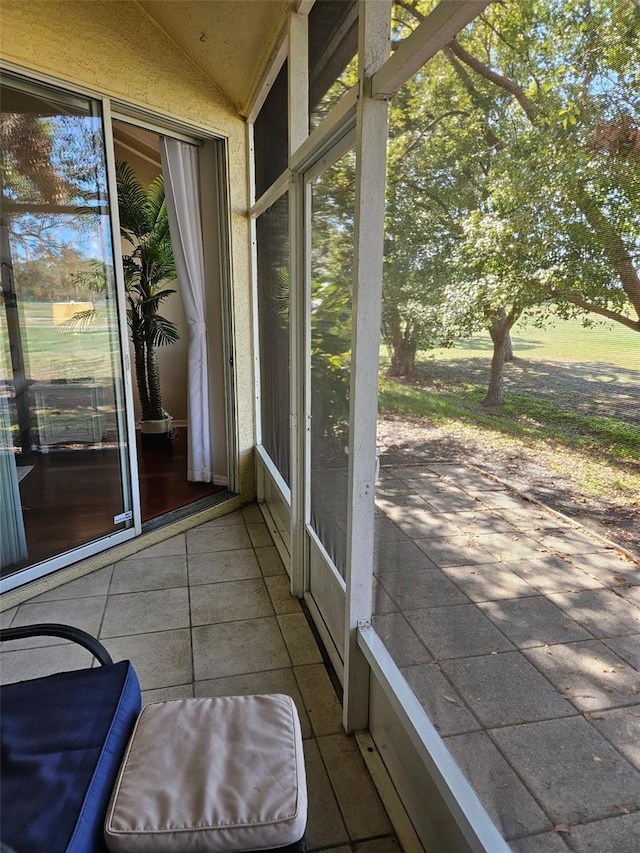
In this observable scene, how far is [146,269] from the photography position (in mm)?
4801

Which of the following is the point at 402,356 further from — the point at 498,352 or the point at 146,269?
the point at 146,269

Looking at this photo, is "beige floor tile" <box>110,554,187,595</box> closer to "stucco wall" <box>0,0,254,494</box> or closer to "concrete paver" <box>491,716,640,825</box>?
"stucco wall" <box>0,0,254,494</box>

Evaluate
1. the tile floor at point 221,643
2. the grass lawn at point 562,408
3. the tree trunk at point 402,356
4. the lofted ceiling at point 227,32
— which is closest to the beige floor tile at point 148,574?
the tile floor at point 221,643

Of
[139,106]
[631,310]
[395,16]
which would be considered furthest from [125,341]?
[631,310]

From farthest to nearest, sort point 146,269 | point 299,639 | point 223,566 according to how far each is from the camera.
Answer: point 146,269
point 223,566
point 299,639

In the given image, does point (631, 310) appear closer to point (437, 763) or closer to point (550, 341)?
point (550, 341)

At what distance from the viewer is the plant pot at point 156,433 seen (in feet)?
17.0

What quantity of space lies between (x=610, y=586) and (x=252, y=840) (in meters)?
0.89

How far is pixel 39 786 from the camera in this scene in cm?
114

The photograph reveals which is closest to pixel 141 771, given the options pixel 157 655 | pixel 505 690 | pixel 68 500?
pixel 505 690

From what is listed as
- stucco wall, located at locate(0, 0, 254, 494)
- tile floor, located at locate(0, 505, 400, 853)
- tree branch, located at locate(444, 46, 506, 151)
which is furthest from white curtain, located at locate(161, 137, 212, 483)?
tree branch, located at locate(444, 46, 506, 151)

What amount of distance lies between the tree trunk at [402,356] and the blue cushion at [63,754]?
118 centimetres

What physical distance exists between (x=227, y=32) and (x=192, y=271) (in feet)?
5.11

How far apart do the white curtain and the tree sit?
2890 mm
